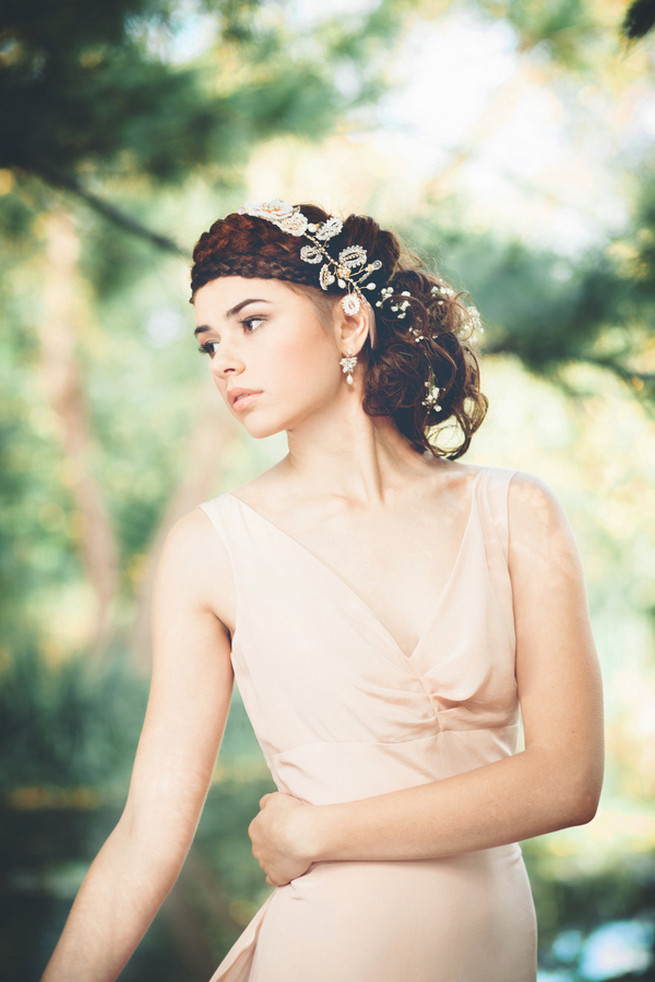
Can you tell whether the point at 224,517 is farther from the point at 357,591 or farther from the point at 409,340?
the point at 409,340

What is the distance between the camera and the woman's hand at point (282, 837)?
1.17 m

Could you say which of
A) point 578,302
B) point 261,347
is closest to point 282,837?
point 261,347

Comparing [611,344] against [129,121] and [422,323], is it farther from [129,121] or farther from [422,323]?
[129,121]

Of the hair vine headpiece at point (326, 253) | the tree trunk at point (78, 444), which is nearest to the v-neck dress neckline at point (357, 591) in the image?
the hair vine headpiece at point (326, 253)

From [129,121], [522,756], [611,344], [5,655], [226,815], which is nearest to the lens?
[522,756]

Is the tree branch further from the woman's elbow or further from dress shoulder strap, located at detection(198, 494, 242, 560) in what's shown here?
the woman's elbow

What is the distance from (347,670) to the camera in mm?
1267

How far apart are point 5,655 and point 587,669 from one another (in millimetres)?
5870

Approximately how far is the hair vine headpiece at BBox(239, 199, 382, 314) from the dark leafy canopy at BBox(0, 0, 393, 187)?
1185 millimetres

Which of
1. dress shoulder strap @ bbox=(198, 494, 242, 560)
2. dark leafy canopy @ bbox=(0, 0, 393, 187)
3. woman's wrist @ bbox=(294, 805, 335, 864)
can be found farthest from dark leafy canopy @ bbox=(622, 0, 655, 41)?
dark leafy canopy @ bbox=(0, 0, 393, 187)

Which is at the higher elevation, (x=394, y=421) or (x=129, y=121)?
(x=129, y=121)

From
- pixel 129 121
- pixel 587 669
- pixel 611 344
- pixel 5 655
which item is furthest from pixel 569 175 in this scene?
pixel 587 669

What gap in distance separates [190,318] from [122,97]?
156 inches

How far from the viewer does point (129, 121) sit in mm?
2445
